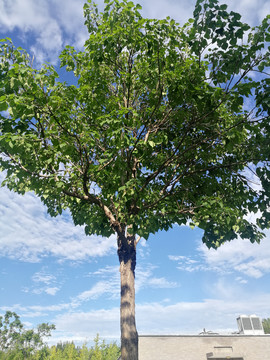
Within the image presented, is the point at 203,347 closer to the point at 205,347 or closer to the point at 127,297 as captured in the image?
the point at 205,347

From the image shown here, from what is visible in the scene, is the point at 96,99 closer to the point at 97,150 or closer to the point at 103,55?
the point at 103,55

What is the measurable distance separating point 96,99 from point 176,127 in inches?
118

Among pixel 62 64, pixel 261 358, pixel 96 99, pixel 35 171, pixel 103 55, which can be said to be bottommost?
pixel 261 358

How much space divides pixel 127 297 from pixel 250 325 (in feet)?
87.9

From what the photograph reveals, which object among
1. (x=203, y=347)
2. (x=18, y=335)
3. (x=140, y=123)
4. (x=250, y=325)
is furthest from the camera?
(x=18, y=335)

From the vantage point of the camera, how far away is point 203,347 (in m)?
24.8

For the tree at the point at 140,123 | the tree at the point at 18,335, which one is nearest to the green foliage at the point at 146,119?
the tree at the point at 140,123

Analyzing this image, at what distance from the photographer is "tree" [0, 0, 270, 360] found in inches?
317

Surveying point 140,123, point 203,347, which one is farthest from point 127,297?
point 203,347

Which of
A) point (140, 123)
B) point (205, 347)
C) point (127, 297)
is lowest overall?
point (205, 347)

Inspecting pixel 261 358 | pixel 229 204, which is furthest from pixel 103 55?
pixel 261 358

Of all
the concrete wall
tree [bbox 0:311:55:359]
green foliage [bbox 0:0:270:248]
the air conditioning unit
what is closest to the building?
the concrete wall

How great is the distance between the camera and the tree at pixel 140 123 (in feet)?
26.4

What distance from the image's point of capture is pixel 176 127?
1027 cm
